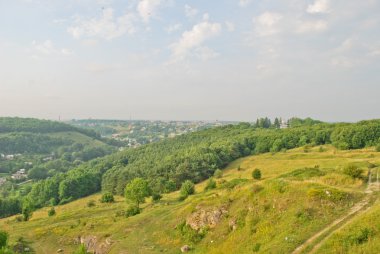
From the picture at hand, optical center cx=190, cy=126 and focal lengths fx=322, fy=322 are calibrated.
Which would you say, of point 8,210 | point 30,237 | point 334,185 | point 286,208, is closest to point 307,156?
point 334,185

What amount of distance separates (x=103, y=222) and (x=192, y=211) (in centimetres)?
2297

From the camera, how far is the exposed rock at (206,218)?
141 feet

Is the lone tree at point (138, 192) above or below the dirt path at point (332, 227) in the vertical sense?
below

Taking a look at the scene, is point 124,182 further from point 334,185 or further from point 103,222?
point 334,185

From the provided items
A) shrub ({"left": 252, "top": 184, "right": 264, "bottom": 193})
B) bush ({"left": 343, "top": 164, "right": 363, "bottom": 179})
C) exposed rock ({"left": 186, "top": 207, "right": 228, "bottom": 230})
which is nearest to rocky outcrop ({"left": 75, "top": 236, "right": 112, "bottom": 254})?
exposed rock ({"left": 186, "top": 207, "right": 228, "bottom": 230})

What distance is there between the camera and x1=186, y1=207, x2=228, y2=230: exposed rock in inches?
1692

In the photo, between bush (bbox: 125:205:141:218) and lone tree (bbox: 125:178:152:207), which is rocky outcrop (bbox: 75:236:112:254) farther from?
lone tree (bbox: 125:178:152:207)

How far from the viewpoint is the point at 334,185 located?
137 feet

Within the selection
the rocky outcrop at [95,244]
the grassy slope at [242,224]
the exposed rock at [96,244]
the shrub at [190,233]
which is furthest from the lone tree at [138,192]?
the shrub at [190,233]

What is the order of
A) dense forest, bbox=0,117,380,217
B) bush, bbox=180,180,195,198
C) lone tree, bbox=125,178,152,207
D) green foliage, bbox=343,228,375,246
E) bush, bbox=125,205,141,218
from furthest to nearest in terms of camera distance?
dense forest, bbox=0,117,380,217
bush, bbox=180,180,195,198
lone tree, bbox=125,178,152,207
bush, bbox=125,205,141,218
green foliage, bbox=343,228,375,246

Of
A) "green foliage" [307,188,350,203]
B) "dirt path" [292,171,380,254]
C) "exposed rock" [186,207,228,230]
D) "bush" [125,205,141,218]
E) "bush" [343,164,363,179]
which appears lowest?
"bush" [125,205,141,218]

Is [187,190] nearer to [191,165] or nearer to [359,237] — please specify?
[191,165]

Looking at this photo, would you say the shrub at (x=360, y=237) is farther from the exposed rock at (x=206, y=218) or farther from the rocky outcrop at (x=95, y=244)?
the rocky outcrop at (x=95, y=244)

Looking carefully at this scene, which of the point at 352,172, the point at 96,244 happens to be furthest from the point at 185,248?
the point at 352,172
